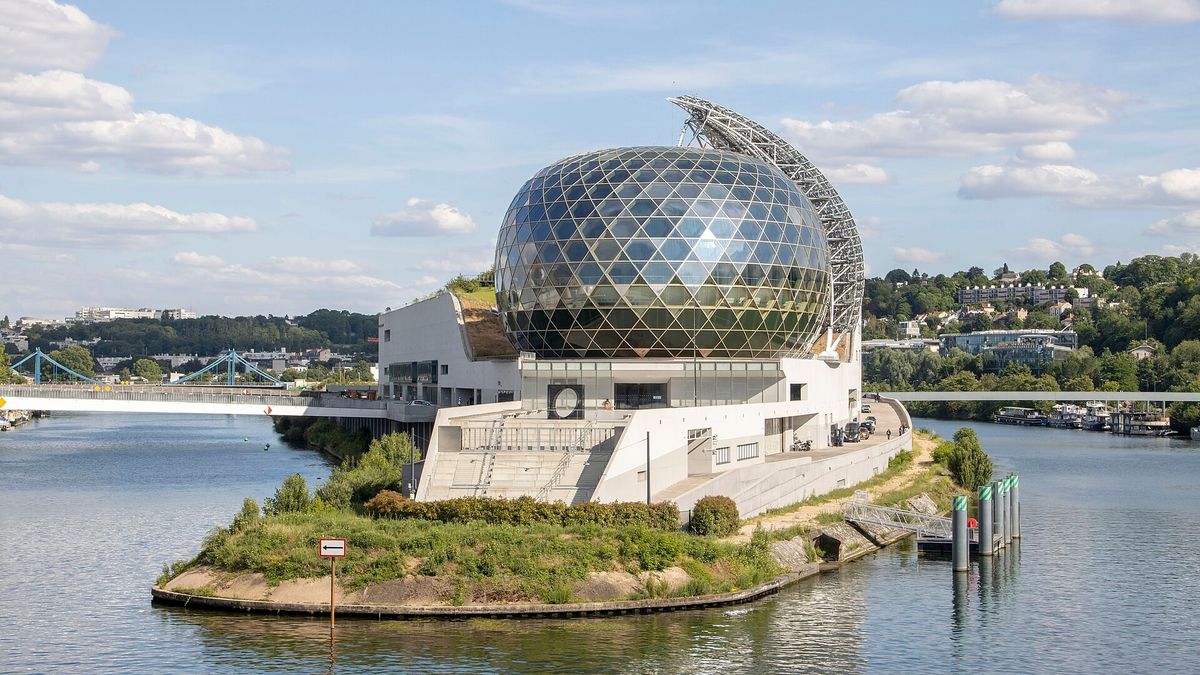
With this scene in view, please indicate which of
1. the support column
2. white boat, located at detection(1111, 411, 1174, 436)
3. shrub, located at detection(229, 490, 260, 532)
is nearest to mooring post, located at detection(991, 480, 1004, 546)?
the support column

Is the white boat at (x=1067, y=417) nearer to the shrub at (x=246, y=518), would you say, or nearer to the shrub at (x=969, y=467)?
the shrub at (x=969, y=467)

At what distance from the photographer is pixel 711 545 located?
50812 mm

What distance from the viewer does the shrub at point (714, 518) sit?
176 ft

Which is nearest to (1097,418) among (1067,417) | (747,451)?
(1067,417)

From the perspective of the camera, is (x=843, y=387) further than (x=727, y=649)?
Yes

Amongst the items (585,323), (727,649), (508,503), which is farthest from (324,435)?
(727,649)

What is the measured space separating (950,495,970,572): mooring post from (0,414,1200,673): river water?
728mm

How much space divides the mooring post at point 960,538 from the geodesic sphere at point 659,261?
20.9 meters

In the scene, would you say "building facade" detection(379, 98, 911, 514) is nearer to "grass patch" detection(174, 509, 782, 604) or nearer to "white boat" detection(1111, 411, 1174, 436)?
"grass patch" detection(174, 509, 782, 604)

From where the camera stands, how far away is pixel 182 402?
4326 inches

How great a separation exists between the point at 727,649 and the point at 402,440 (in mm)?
38508

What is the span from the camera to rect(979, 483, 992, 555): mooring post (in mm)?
59000

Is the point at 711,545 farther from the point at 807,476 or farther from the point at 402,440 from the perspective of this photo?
the point at 402,440

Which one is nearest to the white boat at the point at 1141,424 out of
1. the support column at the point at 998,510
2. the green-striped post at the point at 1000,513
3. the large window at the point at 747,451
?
the large window at the point at 747,451
